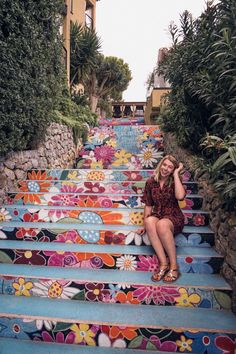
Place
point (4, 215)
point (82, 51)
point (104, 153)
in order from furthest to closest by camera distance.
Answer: point (82, 51)
point (104, 153)
point (4, 215)

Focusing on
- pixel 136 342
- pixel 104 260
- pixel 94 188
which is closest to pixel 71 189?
pixel 94 188

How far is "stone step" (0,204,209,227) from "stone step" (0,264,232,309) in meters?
0.68

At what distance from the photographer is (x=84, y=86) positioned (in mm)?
11461

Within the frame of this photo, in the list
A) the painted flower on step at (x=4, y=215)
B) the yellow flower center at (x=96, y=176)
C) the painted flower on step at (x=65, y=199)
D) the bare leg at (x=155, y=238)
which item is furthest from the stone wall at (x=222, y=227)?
the painted flower on step at (x=4, y=215)

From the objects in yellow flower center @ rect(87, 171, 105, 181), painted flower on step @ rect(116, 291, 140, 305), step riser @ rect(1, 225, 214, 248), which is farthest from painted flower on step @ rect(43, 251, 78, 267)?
yellow flower center @ rect(87, 171, 105, 181)

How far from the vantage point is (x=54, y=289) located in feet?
6.68

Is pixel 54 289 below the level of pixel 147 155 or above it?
below

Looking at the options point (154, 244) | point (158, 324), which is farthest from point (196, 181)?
point (158, 324)

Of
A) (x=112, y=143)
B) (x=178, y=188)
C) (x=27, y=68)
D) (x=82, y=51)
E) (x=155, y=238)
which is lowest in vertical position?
(x=155, y=238)

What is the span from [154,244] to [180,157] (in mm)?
2128

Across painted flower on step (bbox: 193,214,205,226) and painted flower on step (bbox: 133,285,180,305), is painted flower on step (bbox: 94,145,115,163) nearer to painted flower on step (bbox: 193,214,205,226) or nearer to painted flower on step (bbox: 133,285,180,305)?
painted flower on step (bbox: 193,214,205,226)

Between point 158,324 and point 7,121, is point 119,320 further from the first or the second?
point 7,121

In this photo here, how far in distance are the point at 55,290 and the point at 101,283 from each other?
0.37 metres

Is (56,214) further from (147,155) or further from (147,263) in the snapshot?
(147,155)
